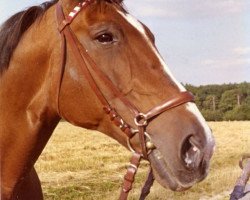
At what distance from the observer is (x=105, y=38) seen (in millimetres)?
3242

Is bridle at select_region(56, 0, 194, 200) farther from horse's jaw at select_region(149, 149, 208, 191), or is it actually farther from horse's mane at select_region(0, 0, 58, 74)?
horse's mane at select_region(0, 0, 58, 74)

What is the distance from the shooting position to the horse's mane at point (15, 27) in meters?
3.62

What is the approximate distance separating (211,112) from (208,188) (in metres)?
51.0

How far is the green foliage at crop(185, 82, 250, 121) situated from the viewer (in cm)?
6138

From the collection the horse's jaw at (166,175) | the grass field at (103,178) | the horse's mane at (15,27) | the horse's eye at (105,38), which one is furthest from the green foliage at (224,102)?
the horse's jaw at (166,175)

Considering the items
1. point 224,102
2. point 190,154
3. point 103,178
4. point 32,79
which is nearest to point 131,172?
point 190,154

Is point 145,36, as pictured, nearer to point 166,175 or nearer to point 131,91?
point 131,91

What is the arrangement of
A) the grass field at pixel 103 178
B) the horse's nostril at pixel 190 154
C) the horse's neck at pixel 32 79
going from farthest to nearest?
the grass field at pixel 103 178
the horse's neck at pixel 32 79
the horse's nostril at pixel 190 154

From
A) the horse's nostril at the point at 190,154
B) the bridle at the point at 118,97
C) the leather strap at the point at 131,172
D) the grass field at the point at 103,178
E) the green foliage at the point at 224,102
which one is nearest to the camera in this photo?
the horse's nostril at the point at 190,154

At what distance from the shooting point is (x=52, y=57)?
3.43 metres

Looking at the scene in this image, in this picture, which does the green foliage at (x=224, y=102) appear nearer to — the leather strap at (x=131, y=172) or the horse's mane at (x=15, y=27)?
the horse's mane at (x=15, y=27)

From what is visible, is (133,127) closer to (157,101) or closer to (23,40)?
(157,101)

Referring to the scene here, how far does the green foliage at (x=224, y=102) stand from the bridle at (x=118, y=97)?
179 feet

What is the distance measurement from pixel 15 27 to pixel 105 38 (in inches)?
35.4
